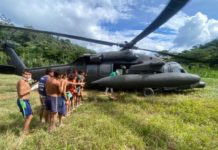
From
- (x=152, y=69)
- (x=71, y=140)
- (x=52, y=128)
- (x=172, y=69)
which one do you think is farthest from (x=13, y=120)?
(x=172, y=69)

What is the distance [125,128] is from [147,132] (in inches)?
23.6

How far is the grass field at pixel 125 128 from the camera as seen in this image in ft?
19.5

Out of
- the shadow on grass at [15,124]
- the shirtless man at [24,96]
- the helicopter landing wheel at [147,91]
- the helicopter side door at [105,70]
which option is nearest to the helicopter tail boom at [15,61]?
the helicopter side door at [105,70]

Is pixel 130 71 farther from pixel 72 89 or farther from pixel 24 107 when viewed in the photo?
pixel 24 107

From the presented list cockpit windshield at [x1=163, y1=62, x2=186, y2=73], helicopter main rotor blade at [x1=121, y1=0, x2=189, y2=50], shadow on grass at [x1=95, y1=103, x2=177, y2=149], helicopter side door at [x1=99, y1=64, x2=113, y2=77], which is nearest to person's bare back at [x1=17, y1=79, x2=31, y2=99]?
shadow on grass at [x1=95, y1=103, x2=177, y2=149]

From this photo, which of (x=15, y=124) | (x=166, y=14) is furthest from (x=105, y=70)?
(x=166, y=14)

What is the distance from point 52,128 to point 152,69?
6.63 meters

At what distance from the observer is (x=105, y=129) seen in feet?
22.4

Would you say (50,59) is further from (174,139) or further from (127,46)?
(174,139)

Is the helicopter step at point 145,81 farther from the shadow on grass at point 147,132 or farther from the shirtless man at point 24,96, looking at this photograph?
the shirtless man at point 24,96

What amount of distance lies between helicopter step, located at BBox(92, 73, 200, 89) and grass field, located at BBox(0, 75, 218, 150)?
0.96m

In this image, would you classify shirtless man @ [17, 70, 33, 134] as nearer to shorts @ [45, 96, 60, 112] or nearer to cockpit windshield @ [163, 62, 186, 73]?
shorts @ [45, 96, 60, 112]

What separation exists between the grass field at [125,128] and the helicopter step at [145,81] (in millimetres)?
963

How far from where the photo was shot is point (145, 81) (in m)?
11.1
